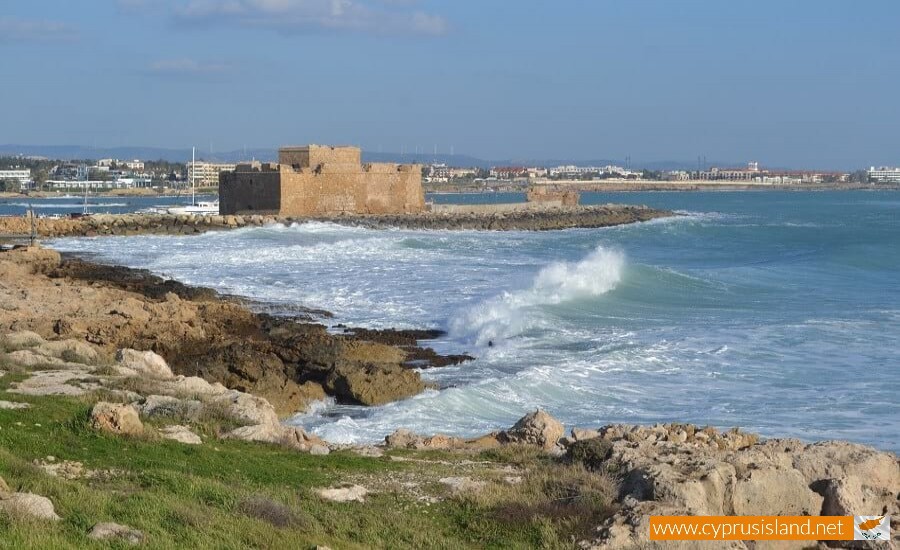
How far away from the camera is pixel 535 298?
21.1 m

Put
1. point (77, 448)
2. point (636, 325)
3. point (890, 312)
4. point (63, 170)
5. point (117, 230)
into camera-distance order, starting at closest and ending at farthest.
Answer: point (77, 448)
point (636, 325)
point (890, 312)
point (117, 230)
point (63, 170)

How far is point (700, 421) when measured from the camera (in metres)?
11.4

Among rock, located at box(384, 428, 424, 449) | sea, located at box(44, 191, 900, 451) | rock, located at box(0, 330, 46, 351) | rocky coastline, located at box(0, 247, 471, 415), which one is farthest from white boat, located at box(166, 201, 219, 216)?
rock, located at box(384, 428, 424, 449)

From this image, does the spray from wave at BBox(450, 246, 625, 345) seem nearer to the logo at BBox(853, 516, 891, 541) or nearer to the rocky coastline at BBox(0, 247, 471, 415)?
the rocky coastline at BBox(0, 247, 471, 415)

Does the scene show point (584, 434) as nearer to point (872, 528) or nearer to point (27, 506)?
point (872, 528)

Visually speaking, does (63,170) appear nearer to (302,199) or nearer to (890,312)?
(302,199)

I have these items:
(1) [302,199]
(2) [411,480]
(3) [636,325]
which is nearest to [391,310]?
(3) [636,325]

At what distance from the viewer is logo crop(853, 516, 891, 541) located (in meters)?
5.89

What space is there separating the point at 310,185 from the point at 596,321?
3162cm

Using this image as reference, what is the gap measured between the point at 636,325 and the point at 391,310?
432 centimetres

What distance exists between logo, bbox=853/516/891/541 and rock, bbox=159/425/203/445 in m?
4.21

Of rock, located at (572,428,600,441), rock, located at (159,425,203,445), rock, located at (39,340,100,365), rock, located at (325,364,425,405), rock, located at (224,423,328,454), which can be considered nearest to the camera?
rock, located at (159,425,203,445)

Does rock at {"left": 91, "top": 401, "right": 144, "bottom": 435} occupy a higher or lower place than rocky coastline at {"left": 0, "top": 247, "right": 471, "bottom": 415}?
higher

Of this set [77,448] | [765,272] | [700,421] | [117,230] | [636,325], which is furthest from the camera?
[117,230]
